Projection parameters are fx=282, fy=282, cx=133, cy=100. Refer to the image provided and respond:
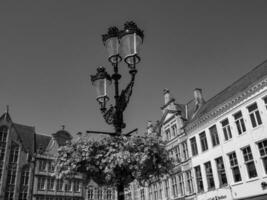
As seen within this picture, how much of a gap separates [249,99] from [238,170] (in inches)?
223

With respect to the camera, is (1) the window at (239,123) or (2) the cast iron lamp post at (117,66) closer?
(2) the cast iron lamp post at (117,66)

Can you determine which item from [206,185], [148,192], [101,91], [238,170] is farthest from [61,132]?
[101,91]

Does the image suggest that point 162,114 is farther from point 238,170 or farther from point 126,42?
point 126,42

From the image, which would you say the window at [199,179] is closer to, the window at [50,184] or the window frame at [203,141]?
the window frame at [203,141]

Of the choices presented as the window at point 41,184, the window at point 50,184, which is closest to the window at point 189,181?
the window at point 50,184

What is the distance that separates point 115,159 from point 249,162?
652 inches

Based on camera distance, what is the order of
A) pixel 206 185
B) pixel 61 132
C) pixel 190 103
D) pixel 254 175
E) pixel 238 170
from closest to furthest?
pixel 254 175 < pixel 238 170 < pixel 206 185 < pixel 190 103 < pixel 61 132

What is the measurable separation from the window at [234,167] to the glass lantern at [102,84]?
17.1 metres

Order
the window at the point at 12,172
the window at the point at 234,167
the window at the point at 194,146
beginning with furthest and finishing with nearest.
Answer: the window at the point at 12,172, the window at the point at 194,146, the window at the point at 234,167

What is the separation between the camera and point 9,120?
41.6m

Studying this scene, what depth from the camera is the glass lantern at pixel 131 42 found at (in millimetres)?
8078

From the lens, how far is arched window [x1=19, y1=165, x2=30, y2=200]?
39031mm

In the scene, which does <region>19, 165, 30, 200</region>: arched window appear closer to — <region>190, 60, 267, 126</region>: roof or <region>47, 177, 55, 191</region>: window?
<region>47, 177, 55, 191</region>: window

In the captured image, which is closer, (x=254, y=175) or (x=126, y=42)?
(x=126, y=42)
